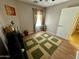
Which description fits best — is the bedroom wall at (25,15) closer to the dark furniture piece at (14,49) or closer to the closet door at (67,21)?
the dark furniture piece at (14,49)

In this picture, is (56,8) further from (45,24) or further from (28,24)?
(28,24)

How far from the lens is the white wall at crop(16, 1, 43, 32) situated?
3146 millimetres

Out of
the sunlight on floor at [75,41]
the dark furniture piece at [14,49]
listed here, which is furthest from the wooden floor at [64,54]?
the dark furniture piece at [14,49]

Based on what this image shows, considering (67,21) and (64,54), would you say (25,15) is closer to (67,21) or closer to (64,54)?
(67,21)

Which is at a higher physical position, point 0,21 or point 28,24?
point 0,21

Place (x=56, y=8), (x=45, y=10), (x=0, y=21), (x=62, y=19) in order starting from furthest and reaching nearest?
1. (x=45, y=10)
2. (x=56, y=8)
3. (x=62, y=19)
4. (x=0, y=21)

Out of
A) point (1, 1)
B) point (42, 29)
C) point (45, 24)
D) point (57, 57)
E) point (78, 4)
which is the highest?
point (78, 4)

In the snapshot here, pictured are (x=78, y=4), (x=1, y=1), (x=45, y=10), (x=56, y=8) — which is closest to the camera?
(x=1, y=1)

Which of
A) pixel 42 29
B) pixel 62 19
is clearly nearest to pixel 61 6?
pixel 62 19

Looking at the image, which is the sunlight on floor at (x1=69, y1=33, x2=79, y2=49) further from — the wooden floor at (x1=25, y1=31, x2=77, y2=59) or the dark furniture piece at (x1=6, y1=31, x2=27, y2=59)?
the dark furniture piece at (x1=6, y1=31, x2=27, y2=59)

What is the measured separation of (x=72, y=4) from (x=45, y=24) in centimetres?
254

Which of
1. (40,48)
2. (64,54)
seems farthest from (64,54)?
(40,48)

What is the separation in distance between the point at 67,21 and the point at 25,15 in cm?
276

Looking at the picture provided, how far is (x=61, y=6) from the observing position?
10.4 ft
